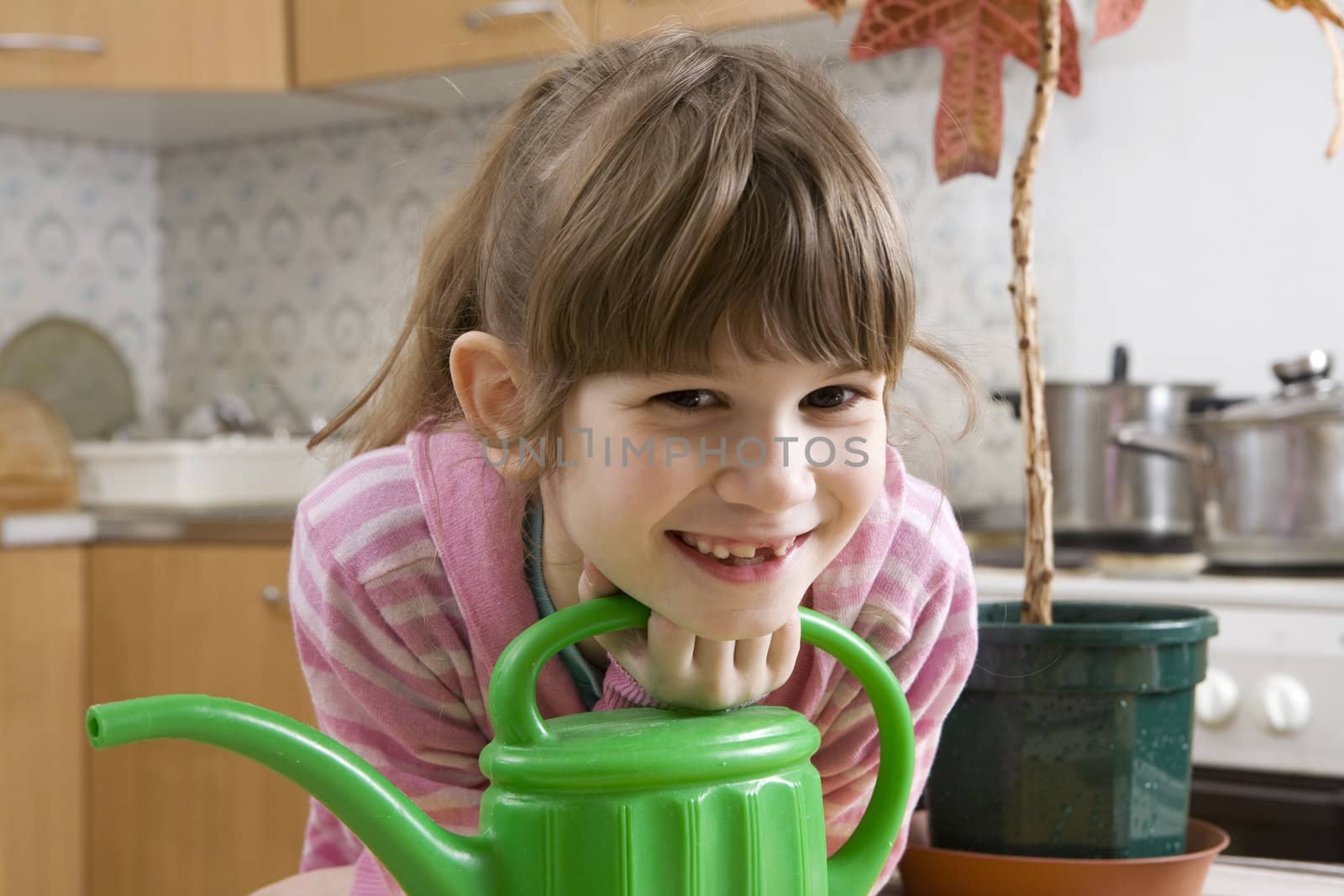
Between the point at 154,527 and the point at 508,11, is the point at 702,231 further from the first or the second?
the point at 154,527

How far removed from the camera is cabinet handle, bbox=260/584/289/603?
2.01 metres

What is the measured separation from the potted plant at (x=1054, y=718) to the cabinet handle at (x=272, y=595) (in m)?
1.52

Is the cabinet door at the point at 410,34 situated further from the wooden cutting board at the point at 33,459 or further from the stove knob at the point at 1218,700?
the stove knob at the point at 1218,700

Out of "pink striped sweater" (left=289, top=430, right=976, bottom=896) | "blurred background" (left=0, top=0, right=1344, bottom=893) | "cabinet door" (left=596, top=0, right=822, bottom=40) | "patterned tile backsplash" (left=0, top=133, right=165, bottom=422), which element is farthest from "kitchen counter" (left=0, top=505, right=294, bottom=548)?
"pink striped sweater" (left=289, top=430, right=976, bottom=896)

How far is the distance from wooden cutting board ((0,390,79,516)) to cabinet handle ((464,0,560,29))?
3.11ft

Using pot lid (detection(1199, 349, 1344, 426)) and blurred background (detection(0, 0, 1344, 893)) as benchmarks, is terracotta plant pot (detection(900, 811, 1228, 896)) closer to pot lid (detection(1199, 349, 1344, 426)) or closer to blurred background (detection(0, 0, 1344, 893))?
pot lid (detection(1199, 349, 1344, 426))

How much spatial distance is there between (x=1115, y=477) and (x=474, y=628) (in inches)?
52.1

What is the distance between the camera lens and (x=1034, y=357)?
2.23ft

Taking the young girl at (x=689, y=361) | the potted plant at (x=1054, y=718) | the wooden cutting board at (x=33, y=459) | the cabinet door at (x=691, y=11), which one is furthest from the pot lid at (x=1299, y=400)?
the wooden cutting board at (x=33, y=459)

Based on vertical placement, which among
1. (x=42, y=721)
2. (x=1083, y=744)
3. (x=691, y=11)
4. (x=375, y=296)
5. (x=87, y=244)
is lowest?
(x=42, y=721)

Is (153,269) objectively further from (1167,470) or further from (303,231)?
(1167,470)

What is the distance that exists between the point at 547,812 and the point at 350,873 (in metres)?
0.30

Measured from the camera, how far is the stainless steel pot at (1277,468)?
151 centimetres

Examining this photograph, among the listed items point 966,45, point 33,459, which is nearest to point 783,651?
point 966,45
